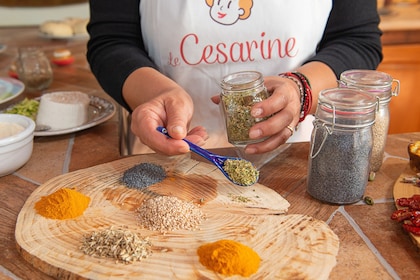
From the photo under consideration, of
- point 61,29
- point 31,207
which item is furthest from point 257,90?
point 61,29

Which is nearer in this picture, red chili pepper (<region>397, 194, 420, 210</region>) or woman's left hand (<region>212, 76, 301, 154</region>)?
red chili pepper (<region>397, 194, 420, 210</region>)

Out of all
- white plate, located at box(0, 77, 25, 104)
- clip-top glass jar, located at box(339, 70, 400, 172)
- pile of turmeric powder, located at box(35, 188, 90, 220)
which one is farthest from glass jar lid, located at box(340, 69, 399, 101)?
white plate, located at box(0, 77, 25, 104)

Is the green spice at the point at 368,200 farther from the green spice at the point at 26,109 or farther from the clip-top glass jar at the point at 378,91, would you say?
the green spice at the point at 26,109

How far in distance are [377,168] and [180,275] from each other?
17.9 inches

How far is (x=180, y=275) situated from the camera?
2.11ft

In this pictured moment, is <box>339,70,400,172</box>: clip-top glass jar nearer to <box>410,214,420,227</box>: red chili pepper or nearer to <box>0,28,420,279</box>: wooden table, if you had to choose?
<box>0,28,420,279</box>: wooden table

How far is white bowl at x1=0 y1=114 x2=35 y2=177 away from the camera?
901 mm

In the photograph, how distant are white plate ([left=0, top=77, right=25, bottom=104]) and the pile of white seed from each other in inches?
28.5

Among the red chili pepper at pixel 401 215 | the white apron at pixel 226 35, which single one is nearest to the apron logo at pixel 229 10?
the white apron at pixel 226 35

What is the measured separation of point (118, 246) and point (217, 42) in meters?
0.56

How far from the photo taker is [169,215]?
0.75 meters

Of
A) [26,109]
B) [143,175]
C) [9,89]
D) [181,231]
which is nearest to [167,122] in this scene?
[143,175]

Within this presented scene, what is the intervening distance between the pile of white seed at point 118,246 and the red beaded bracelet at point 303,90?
1.37ft

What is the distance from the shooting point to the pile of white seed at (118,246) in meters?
0.67
